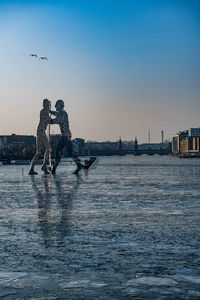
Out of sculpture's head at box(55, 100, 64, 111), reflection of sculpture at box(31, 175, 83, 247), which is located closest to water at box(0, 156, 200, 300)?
reflection of sculpture at box(31, 175, 83, 247)

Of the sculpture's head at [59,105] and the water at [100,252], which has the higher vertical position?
the sculpture's head at [59,105]

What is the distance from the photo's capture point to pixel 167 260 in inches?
289

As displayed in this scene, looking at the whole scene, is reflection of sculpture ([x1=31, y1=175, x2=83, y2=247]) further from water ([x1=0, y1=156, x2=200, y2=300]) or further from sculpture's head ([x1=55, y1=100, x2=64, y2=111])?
sculpture's head ([x1=55, y1=100, x2=64, y2=111])

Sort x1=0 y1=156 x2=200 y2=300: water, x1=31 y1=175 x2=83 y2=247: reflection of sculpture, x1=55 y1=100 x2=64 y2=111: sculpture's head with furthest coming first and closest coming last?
x1=55 y1=100 x2=64 y2=111: sculpture's head, x1=31 y1=175 x2=83 y2=247: reflection of sculpture, x1=0 y1=156 x2=200 y2=300: water

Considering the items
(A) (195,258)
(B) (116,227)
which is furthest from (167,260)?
(B) (116,227)

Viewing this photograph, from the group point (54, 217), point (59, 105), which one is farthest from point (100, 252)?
point (59, 105)

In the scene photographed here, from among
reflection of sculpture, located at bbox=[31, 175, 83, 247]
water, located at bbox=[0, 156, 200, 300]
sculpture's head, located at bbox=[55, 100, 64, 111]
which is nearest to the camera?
water, located at bbox=[0, 156, 200, 300]

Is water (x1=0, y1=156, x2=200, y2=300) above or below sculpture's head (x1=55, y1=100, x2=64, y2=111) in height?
below

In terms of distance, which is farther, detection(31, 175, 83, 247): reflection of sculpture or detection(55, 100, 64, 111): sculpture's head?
detection(55, 100, 64, 111): sculpture's head

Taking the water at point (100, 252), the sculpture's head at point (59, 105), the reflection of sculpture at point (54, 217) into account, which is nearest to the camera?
the water at point (100, 252)

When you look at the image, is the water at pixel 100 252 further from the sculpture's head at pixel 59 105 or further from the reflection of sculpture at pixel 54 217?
the sculpture's head at pixel 59 105

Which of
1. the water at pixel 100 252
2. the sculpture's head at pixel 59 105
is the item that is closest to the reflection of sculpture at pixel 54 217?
the water at pixel 100 252

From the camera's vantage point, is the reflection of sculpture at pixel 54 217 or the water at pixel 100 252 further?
the reflection of sculpture at pixel 54 217

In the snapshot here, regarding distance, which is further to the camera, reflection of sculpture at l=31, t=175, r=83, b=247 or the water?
reflection of sculpture at l=31, t=175, r=83, b=247
